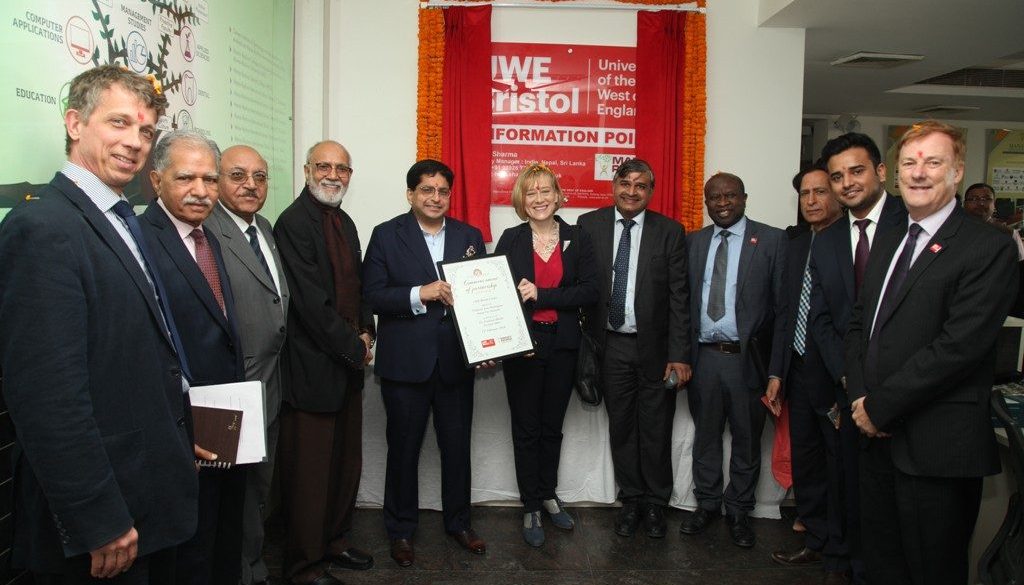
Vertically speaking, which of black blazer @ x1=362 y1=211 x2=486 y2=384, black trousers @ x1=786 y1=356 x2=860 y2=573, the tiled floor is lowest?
the tiled floor

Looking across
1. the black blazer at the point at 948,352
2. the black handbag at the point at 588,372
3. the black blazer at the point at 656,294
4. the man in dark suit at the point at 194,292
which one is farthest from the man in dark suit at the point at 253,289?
the black blazer at the point at 948,352

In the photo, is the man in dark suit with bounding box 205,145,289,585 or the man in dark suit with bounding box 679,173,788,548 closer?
the man in dark suit with bounding box 205,145,289,585

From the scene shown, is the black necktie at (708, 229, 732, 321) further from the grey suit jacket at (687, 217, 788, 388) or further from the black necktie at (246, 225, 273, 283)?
the black necktie at (246, 225, 273, 283)

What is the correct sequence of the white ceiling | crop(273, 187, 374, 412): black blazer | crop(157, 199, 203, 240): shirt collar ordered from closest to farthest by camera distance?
crop(157, 199, 203, 240): shirt collar, crop(273, 187, 374, 412): black blazer, the white ceiling

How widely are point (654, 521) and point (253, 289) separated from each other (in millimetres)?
2300

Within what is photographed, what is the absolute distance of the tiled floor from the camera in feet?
9.68

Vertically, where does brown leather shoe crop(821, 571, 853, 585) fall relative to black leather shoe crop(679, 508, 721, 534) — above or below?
below

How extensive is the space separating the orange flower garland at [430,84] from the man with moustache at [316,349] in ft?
4.98

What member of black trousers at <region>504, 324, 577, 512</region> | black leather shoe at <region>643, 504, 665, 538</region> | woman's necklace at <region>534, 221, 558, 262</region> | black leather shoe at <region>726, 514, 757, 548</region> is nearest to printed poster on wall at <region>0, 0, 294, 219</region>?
woman's necklace at <region>534, 221, 558, 262</region>

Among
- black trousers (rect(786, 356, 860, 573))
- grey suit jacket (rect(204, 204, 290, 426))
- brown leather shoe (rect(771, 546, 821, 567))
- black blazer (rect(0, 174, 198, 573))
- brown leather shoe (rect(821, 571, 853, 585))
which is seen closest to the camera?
black blazer (rect(0, 174, 198, 573))

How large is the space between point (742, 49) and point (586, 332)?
2462 millimetres

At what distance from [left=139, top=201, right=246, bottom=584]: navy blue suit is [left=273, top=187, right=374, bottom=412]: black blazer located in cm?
62

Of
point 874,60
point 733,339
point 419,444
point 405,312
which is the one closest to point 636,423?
point 733,339

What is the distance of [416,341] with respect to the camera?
9.75 feet
